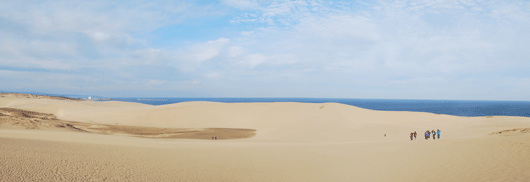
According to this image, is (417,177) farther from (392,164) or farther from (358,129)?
(358,129)

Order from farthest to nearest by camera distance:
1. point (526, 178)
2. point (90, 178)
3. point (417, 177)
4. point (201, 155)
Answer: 1. point (201, 155)
2. point (417, 177)
3. point (526, 178)
4. point (90, 178)

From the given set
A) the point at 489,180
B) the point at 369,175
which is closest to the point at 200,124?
the point at 369,175

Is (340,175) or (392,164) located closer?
(340,175)

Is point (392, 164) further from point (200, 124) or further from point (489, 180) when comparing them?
point (200, 124)

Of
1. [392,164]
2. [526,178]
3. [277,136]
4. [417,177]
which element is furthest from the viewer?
[277,136]

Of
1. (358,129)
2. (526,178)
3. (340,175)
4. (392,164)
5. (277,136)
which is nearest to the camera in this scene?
(526,178)

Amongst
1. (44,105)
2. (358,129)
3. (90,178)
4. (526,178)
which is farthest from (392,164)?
(44,105)

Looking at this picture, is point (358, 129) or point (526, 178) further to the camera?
point (358, 129)

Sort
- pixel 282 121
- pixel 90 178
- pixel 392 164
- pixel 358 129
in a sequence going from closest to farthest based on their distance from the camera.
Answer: pixel 90 178, pixel 392 164, pixel 358 129, pixel 282 121
